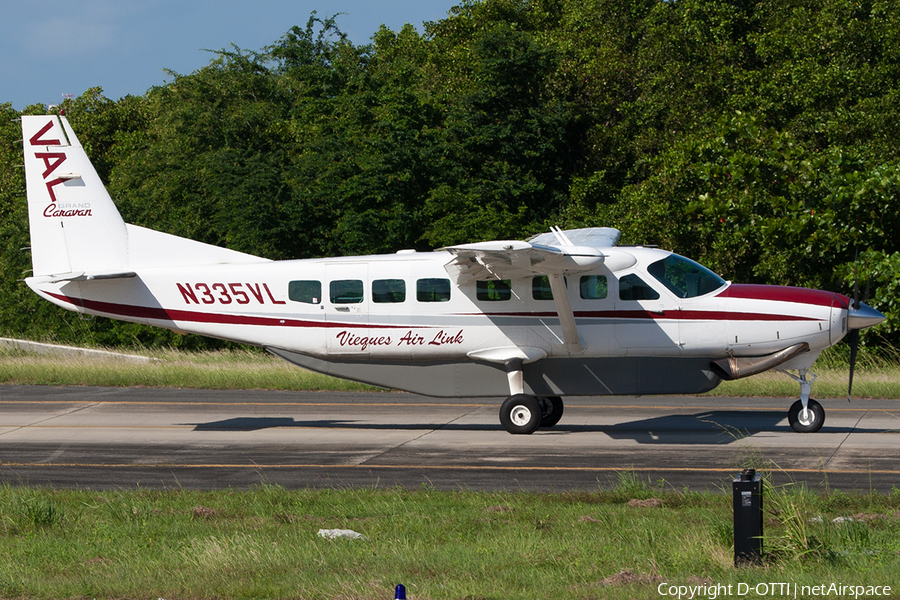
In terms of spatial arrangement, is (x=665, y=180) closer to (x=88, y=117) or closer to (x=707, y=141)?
(x=707, y=141)

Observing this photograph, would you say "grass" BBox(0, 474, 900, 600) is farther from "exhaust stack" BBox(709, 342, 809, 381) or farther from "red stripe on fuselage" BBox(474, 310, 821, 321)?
"exhaust stack" BBox(709, 342, 809, 381)

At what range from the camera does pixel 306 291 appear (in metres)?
16.5

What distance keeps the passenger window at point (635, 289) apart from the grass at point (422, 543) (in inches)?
194

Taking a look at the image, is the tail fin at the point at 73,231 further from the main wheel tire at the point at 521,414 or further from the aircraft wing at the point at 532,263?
the main wheel tire at the point at 521,414

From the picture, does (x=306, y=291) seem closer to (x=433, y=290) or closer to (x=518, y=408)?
(x=433, y=290)

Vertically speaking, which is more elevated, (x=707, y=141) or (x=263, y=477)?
(x=707, y=141)

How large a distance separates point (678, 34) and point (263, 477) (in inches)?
1104

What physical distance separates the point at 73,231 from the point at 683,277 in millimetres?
10977

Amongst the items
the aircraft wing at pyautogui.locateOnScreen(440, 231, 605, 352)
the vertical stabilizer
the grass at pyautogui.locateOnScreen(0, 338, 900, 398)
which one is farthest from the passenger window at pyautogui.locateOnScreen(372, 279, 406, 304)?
the grass at pyautogui.locateOnScreen(0, 338, 900, 398)

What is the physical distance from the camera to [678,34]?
3534 cm

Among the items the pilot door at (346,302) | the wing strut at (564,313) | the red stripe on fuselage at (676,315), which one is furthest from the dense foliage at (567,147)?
the pilot door at (346,302)

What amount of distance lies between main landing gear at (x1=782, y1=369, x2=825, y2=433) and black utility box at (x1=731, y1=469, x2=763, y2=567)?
8.62 m

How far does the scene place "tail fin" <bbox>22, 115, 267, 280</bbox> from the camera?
55.5ft

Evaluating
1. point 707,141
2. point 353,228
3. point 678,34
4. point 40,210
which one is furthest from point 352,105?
point 40,210
